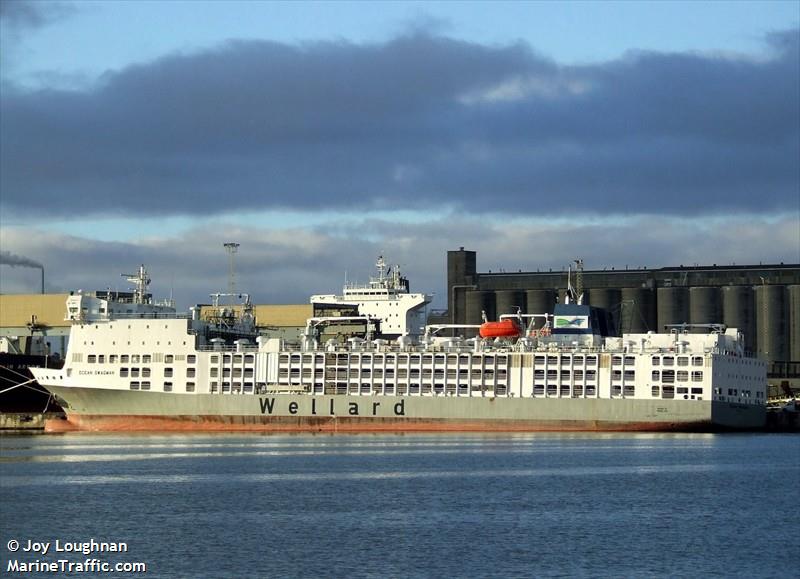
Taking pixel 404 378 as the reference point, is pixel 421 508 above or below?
below

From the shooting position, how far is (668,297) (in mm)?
126500

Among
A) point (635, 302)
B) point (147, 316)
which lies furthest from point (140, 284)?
point (635, 302)

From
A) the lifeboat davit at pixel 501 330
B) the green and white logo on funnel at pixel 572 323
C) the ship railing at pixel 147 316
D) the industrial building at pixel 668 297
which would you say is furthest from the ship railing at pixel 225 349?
the industrial building at pixel 668 297

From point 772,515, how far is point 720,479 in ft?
30.6

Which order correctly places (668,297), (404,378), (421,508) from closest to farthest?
(421,508), (404,378), (668,297)

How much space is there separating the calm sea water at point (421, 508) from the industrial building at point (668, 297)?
172ft

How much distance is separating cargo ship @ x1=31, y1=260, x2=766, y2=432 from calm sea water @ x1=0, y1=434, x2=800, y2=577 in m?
10.9

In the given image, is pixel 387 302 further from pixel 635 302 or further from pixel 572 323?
pixel 635 302

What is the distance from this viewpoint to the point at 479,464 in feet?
192

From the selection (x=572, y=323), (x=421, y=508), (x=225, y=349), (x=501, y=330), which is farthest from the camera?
(x=225, y=349)

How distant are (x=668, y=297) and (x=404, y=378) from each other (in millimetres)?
48587

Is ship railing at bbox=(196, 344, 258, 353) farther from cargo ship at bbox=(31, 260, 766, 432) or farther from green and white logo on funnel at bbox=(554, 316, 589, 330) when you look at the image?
green and white logo on funnel at bbox=(554, 316, 589, 330)

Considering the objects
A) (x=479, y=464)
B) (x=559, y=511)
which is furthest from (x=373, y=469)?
(x=559, y=511)

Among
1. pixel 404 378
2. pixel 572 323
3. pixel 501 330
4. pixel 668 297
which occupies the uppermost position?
pixel 668 297
